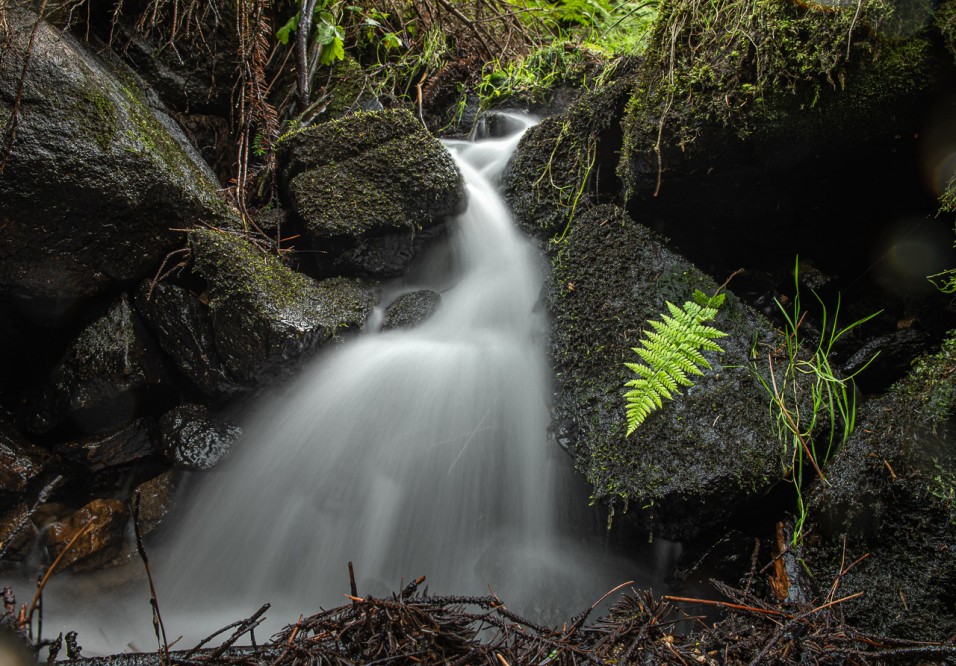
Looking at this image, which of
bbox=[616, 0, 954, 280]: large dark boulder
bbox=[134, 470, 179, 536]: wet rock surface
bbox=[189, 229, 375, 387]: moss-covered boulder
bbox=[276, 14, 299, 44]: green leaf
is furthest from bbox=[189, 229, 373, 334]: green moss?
bbox=[276, 14, 299, 44]: green leaf

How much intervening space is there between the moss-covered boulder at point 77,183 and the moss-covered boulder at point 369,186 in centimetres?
77

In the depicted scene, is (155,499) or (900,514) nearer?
(900,514)

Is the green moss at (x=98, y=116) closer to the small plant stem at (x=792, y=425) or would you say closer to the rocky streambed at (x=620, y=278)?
the rocky streambed at (x=620, y=278)

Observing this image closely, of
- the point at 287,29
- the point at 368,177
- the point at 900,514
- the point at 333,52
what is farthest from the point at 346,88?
the point at 900,514

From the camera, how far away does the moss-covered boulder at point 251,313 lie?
3.14 meters

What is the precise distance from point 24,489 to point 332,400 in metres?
1.94

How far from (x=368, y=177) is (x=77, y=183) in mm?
1790

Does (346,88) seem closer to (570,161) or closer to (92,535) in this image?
(570,161)

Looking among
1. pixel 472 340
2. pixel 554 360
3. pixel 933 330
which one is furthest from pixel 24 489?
pixel 933 330

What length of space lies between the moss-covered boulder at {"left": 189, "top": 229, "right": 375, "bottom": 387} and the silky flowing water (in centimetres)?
21

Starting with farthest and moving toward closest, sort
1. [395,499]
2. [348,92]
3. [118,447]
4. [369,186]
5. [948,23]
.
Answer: [348,92] → [369,186] → [118,447] → [395,499] → [948,23]

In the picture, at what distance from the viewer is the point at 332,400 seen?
10.8ft

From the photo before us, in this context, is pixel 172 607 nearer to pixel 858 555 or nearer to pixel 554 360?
pixel 554 360

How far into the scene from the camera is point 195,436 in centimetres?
329
